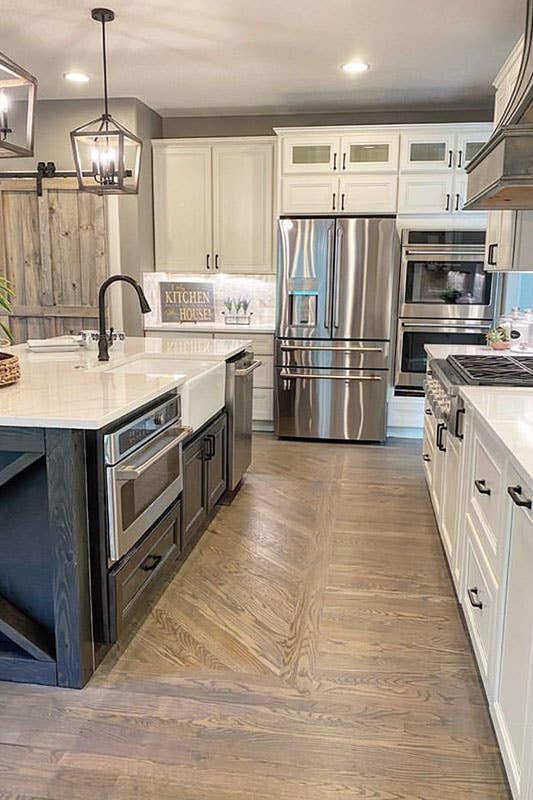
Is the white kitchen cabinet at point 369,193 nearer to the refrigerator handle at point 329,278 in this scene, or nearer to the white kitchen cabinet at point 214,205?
the refrigerator handle at point 329,278

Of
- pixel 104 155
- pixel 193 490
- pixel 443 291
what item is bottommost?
pixel 193 490

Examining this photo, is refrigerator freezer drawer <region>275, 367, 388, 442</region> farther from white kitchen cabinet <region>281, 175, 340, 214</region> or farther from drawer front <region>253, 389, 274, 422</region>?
white kitchen cabinet <region>281, 175, 340, 214</region>

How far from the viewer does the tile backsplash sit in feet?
19.8

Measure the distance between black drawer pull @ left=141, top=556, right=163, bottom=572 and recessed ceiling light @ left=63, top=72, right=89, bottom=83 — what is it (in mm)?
3660

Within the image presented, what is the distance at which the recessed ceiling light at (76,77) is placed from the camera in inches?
185

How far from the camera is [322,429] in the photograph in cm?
546

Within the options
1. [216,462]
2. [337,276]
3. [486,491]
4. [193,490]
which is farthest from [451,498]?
[337,276]

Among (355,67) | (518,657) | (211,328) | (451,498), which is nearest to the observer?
(518,657)

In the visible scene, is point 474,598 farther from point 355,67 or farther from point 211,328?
point 211,328

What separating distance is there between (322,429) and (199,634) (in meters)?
3.08

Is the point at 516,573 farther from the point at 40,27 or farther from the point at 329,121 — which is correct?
the point at 329,121

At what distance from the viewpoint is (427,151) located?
16.9 feet

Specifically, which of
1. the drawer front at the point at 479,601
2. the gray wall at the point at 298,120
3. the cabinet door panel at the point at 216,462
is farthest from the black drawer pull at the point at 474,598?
the gray wall at the point at 298,120

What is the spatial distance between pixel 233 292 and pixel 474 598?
4.34m
